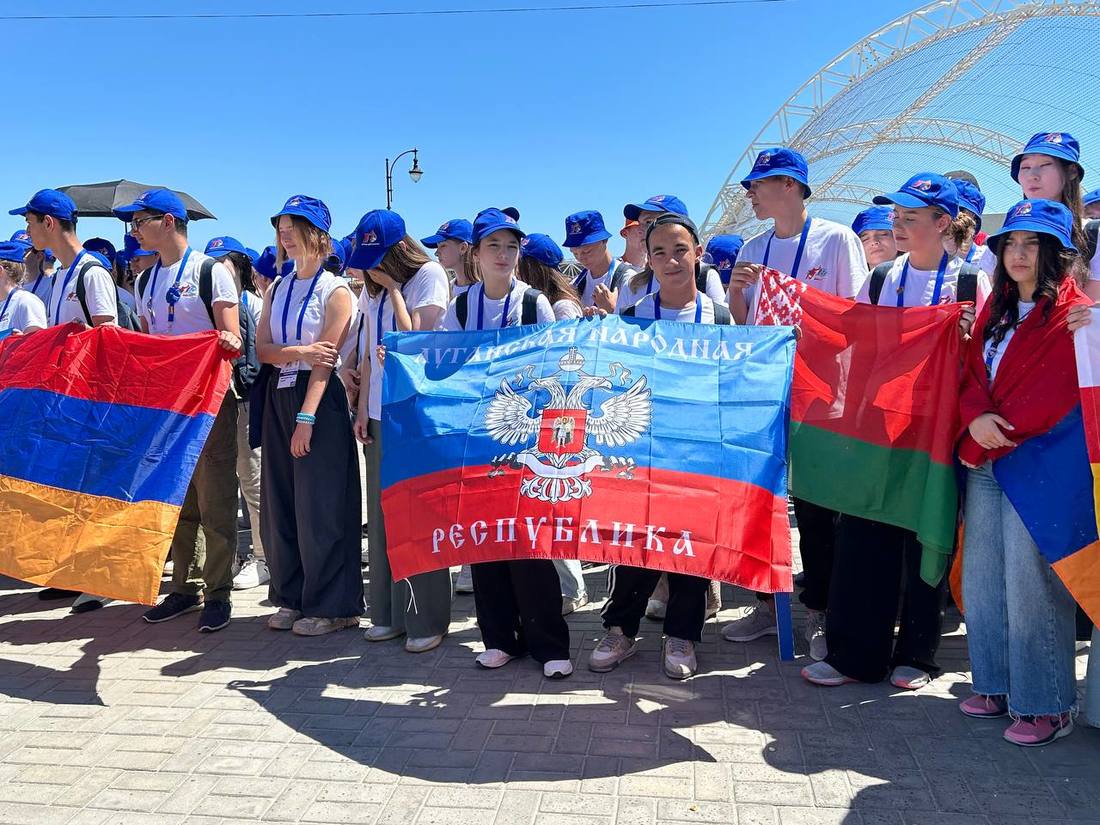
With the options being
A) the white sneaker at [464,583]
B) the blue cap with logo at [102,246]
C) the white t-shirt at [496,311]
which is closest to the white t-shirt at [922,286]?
the white t-shirt at [496,311]

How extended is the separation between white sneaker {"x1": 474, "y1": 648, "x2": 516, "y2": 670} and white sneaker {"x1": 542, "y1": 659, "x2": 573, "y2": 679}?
244 millimetres

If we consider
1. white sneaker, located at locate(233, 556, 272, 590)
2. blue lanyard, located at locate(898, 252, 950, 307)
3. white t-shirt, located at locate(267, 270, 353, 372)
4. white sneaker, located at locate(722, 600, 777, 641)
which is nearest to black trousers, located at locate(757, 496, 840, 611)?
white sneaker, located at locate(722, 600, 777, 641)

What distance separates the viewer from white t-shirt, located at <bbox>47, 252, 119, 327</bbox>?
493cm

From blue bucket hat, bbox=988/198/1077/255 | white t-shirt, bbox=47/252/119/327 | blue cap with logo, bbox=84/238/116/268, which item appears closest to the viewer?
blue bucket hat, bbox=988/198/1077/255

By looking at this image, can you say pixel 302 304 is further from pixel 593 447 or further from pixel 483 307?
pixel 593 447

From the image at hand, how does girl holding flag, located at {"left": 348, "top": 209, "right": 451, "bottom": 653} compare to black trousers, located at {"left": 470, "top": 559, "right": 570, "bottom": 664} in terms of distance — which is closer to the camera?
black trousers, located at {"left": 470, "top": 559, "right": 570, "bottom": 664}

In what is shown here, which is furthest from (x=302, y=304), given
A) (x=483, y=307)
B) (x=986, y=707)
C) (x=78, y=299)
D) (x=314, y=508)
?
(x=986, y=707)

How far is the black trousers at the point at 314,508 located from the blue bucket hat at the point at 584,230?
8.67ft

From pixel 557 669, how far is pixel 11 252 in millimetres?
5016

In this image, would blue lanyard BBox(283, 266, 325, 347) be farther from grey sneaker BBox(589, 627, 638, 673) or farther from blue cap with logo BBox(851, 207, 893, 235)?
blue cap with logo BBox(851, 207, 893, 235)

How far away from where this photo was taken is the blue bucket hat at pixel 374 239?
4.43 m

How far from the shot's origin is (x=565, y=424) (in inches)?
144

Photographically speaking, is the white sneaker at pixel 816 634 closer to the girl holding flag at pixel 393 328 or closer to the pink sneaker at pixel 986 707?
the pink sneaker at pixel 986 707

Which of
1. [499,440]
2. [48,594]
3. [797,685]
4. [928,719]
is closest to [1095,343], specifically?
[928,719]
